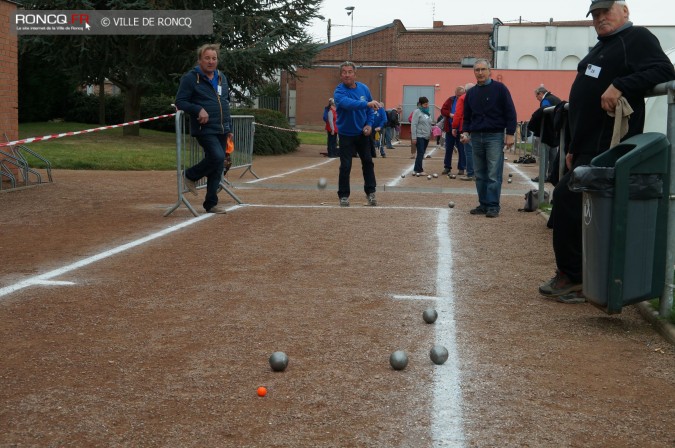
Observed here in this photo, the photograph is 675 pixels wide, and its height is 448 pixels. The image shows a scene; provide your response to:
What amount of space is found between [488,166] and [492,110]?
76cm

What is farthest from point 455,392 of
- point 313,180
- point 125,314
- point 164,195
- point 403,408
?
point 313,180

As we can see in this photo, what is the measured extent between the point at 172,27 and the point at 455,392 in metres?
25.6

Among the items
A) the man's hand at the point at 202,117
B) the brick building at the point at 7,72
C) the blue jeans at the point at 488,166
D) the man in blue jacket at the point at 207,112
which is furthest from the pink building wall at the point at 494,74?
the man's hand at the point at 202,117

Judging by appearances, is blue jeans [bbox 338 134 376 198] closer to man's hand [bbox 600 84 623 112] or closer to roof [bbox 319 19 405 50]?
man's hand [bbox 600 84 623 112]

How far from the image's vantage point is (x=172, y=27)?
1106 inches

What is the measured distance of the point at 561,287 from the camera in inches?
254

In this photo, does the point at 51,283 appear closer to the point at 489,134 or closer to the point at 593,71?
the point at 593,71

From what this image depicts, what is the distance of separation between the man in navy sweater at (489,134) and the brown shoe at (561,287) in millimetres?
5090

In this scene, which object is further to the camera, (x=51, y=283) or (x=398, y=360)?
(x=51, y=283)

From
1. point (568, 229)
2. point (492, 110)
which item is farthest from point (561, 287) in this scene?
point (492, 110)

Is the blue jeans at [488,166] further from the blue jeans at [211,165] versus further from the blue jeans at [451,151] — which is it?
the blue jeans at [451,151]

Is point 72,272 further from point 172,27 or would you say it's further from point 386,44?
point 386,44

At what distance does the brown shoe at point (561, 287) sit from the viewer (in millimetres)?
6406

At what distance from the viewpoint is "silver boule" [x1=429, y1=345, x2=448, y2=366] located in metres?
4.72
